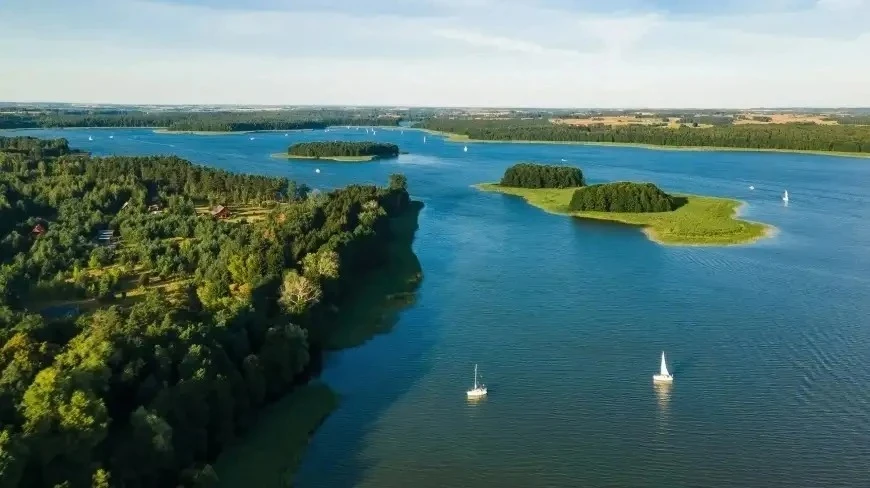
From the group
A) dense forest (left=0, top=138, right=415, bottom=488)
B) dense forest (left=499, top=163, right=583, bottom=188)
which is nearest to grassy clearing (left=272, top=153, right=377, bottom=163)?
dense forest (left=499, top=163, right=583, bottom=188)

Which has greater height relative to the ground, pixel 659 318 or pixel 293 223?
pixel 293 223

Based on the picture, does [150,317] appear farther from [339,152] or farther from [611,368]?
[339,152]

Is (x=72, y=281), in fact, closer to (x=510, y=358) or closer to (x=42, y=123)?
(x=510, y=358)

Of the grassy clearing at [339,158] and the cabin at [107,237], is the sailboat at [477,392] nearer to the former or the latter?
the cabin at [107,237]

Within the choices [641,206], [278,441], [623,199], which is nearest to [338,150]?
[623,199]

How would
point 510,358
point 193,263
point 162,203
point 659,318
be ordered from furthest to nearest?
point 162,203, point 193,263, point 659,318, point 510,358

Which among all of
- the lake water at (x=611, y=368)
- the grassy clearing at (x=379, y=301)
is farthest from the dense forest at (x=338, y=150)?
the grassy clearing at (x=379, y=301)

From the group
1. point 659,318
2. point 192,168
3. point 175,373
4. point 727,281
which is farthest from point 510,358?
point 192,168

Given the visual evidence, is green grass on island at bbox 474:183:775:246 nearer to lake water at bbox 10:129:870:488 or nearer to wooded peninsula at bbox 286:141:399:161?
lake water at bbox 10:129:870:488
